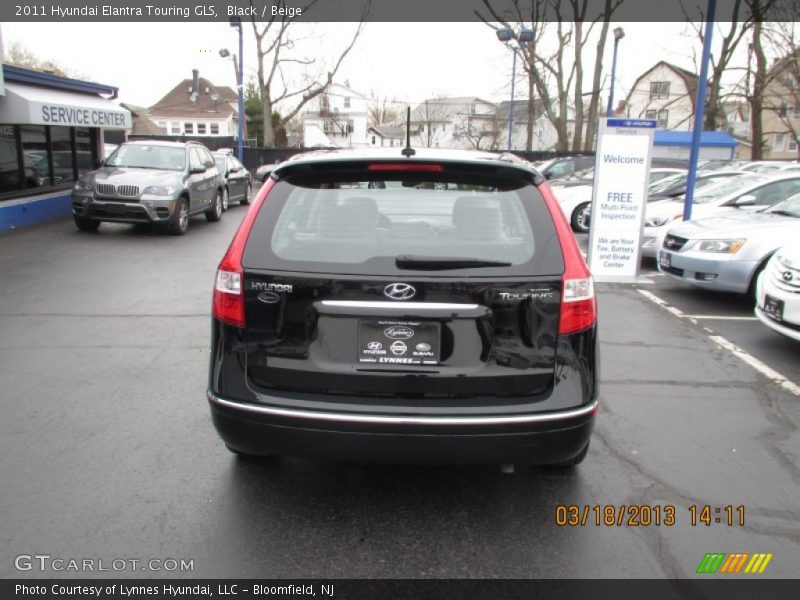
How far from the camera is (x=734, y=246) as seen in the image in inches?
294

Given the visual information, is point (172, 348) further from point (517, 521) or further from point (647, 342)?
point (647, 342)

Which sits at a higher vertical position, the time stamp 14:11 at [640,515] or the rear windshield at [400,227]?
the rear windshield at [400,227]

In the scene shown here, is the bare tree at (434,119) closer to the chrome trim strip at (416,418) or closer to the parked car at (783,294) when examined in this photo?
the parked car at (783,294)

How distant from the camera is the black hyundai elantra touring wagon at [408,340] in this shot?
9.12ft

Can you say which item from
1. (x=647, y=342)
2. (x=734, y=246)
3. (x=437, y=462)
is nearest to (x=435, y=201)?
(x=437, y=462)

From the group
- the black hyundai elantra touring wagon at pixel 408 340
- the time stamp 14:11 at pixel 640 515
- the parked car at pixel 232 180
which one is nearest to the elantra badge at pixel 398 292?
the black hyundai elantra touring wagon at pixel 408 340

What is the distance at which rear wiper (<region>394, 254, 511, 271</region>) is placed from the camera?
2.82 meters

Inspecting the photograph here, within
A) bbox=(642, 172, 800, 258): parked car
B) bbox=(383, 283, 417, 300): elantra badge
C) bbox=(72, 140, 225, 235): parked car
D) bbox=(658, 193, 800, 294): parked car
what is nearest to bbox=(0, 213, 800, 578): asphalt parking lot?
bbox=(383, 283, 417, 300): elantra badge

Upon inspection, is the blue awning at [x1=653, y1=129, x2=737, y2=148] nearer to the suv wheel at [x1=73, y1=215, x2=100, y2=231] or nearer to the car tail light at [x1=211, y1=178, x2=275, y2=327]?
the suv wheel at [x1=73, y1=215, x2=100, y2=231]

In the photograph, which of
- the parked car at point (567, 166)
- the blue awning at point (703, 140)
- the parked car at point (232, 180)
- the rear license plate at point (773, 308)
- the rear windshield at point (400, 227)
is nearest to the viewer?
the rear windshield at point (400, 227)

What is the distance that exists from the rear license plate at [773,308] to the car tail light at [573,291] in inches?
142

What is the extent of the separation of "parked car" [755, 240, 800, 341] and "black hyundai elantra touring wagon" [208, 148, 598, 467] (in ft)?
11.6

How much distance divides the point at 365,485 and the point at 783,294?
4.26 metres

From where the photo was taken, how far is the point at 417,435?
9.11ft
